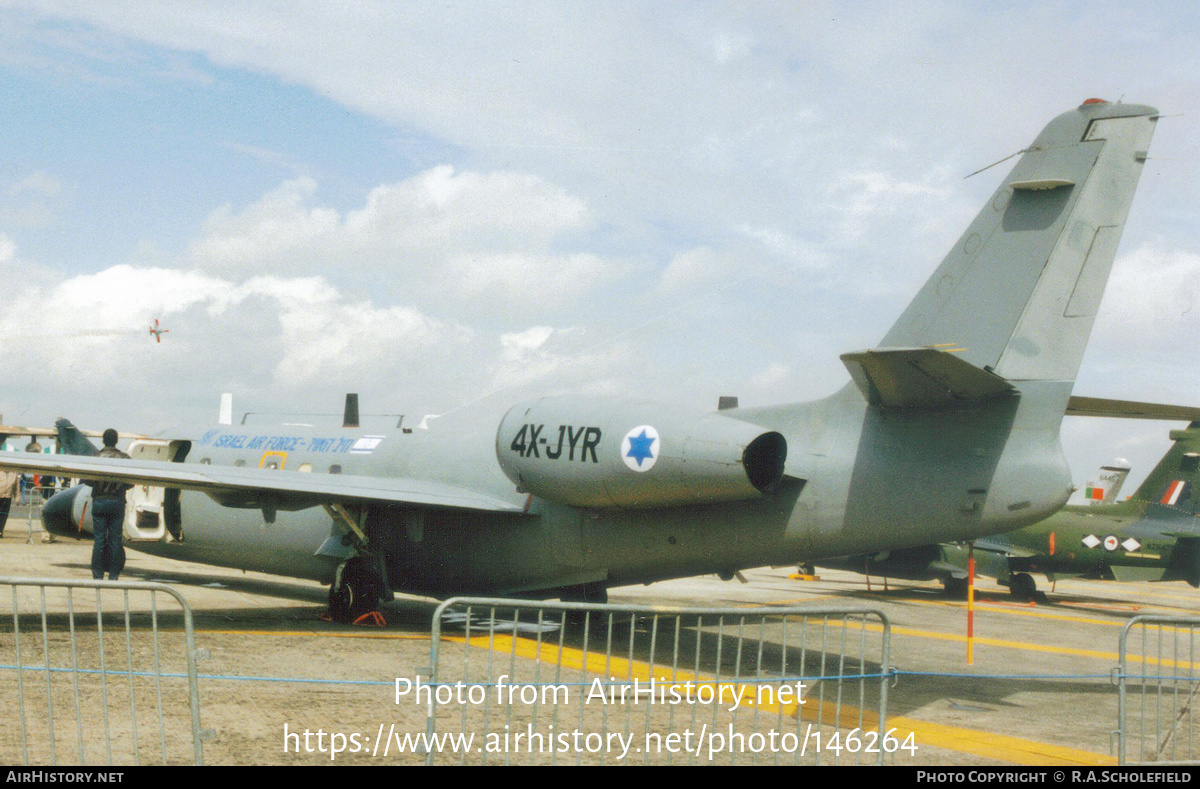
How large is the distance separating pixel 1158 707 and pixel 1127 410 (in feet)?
21.2

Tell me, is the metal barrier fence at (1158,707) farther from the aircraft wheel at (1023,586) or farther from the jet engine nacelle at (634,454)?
the aircraft wheel at (1023,586)

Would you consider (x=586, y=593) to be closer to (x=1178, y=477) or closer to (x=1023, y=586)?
(x=1023, y=586)

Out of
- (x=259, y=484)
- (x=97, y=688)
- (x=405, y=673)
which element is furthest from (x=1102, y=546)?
(x=97, y=688)

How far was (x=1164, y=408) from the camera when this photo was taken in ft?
41.5

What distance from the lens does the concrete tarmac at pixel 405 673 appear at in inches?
275

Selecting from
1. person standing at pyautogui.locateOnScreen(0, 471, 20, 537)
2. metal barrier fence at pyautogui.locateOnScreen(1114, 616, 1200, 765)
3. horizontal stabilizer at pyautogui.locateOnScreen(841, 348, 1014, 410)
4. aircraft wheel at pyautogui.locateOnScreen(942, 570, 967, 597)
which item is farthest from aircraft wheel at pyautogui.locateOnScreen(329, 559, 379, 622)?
aircraft wheel at pyautogui.locateOnScreen(942, 570, 967, 597)

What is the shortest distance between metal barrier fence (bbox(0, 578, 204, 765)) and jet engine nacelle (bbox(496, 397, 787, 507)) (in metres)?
3.90

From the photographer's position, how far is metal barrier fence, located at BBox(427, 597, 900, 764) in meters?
5.95

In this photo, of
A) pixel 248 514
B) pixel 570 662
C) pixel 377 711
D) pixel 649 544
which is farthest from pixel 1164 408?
pixel 248 514

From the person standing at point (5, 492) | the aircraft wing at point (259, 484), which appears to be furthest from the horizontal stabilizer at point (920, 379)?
the person standing at point (5, 492)

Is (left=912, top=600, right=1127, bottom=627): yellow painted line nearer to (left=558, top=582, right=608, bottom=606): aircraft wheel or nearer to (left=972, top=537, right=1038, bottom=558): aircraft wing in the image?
(left=972, top=537, right=1038, bottom=558): aircraft wing

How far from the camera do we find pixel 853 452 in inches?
395
